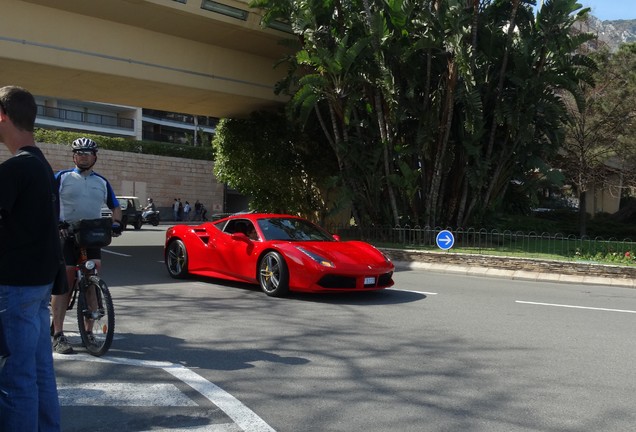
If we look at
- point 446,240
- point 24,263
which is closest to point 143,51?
point 446,240

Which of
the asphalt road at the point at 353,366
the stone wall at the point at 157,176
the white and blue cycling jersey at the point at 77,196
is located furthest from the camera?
the stone wall at the point at 157,176

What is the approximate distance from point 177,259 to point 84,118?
5262 cm

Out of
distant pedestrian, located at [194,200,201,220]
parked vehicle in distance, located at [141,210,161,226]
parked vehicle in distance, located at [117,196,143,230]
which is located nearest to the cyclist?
parked vehicle in distance, located at [117,196,143,230]

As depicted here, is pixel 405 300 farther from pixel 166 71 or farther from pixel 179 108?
pixel 179 108

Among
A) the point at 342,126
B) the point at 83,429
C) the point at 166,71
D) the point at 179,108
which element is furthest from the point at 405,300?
the point at 179,108

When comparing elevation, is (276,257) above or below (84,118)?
below

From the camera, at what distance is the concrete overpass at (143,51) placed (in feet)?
50.0

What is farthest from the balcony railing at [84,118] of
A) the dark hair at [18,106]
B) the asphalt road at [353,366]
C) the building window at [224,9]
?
the dark hair at [18,106]

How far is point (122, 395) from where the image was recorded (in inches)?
184

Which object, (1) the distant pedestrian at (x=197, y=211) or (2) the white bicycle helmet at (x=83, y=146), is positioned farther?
(1) the distant pedestrian at (x=197, y=211)

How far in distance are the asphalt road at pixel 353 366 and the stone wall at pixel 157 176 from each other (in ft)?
117

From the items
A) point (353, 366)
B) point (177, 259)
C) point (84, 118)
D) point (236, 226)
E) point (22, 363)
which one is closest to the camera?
point (22, 363)

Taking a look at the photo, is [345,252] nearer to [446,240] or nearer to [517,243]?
[446,240]

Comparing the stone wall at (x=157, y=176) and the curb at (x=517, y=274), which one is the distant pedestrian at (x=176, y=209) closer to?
the stone wall at (x=157, y=176)
